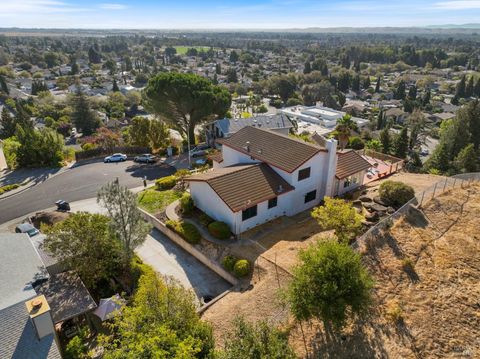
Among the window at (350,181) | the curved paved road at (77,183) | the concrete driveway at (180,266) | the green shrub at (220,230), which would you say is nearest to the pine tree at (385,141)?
the window at (350,181)

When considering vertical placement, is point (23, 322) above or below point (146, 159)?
above

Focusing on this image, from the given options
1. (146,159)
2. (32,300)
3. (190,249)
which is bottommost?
(146,159)

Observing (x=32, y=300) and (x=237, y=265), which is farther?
(x=237, y=265)

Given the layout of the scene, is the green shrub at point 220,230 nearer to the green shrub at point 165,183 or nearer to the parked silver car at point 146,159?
the green shrub at point 165,183

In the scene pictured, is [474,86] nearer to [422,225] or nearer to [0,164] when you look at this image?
[422,225]

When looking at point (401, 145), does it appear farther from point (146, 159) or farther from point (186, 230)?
point (186, 230)

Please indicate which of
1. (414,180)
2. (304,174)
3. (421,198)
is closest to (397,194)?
(421,198)

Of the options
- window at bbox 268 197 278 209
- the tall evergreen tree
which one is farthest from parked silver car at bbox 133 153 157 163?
the tall evergreen tree
